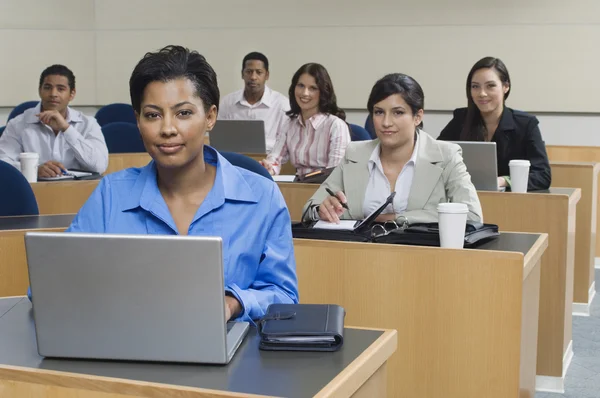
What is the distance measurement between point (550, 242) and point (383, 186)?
0.91 m

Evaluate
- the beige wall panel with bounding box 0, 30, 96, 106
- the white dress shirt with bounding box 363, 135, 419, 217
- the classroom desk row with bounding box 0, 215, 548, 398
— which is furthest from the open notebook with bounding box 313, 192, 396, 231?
the beige wall panel with bounding box 0, 30, 96, 106

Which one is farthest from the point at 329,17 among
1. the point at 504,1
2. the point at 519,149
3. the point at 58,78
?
the point at 519,149

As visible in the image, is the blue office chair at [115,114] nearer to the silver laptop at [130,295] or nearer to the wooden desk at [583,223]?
the wooden desk at [583,223]

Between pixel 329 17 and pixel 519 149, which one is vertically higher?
pixel 329 17

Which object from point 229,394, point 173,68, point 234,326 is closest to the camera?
point 229,394

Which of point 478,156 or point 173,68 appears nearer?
point 173,68

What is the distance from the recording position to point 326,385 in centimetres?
153

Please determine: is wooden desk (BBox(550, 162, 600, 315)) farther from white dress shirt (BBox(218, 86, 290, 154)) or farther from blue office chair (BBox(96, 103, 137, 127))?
blue office chair (BBox(96, 103, 137, 127))

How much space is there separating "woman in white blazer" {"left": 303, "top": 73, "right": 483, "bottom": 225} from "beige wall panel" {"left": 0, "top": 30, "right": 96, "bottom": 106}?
201 inches

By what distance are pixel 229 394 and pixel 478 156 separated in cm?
252

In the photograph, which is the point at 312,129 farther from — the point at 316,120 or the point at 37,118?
the point at 37,118

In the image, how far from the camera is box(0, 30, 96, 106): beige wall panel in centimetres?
779

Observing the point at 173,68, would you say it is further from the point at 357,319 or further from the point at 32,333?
the point at 357,319

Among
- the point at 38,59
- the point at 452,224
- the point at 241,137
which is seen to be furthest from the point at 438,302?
the point at 38,59
